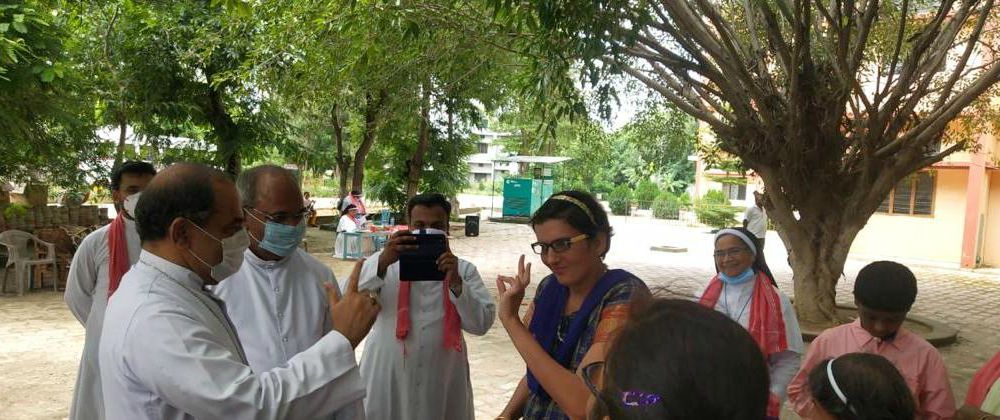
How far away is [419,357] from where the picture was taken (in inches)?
128

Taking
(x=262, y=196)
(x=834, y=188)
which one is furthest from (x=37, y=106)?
(x=834, y=188)

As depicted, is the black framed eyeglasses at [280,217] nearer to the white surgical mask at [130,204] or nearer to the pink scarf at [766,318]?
the white surgical mask at [130,204]

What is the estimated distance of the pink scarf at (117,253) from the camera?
371cm

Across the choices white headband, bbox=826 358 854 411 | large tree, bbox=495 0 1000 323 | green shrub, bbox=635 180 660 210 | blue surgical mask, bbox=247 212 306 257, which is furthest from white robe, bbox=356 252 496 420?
green shrub, bbox=635 180 660 210

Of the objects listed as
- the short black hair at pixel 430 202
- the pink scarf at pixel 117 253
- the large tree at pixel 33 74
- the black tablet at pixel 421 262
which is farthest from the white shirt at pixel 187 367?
the large tree at pixel 33 74

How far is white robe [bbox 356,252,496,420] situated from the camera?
3.23 m

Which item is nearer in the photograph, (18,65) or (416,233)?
(416,233)

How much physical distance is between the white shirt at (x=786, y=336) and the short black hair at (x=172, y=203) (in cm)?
231

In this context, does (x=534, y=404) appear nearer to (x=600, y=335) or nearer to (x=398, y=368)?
(x=600, y=335)

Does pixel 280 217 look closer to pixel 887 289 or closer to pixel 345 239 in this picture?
pixel 887 289

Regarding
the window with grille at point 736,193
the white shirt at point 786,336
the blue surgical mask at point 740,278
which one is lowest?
the white shirt at point 786,336

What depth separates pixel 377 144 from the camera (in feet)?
74.2

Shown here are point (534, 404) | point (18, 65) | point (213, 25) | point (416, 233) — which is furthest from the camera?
point (213, 25)

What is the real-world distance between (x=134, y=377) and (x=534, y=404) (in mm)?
1217
